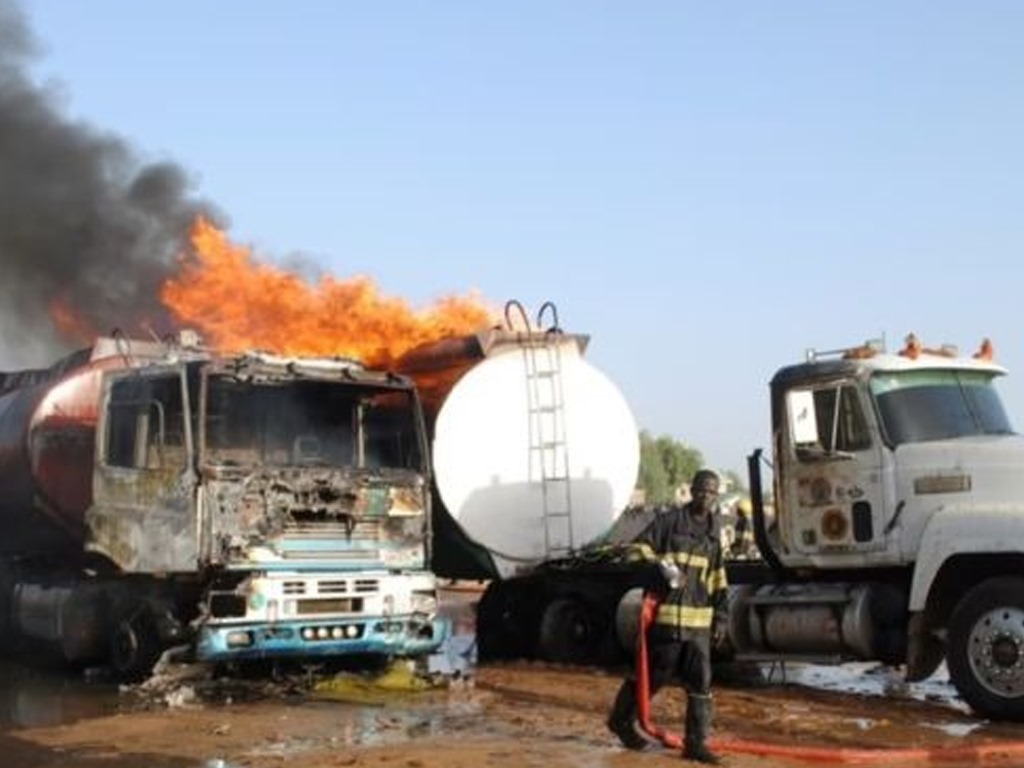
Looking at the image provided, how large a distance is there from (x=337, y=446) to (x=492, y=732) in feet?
12.4

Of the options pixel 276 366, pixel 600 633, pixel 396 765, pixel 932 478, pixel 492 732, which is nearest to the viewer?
pixel 396 765

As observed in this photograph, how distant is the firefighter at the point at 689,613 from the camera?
8.12 m

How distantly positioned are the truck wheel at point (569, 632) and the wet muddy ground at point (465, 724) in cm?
62

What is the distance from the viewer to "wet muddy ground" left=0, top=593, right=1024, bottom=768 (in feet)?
27.6

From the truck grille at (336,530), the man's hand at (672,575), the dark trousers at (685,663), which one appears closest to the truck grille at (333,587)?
the truck grille at (336,530)

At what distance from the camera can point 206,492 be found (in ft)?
37.0

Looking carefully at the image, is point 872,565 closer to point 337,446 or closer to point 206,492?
point 337,446

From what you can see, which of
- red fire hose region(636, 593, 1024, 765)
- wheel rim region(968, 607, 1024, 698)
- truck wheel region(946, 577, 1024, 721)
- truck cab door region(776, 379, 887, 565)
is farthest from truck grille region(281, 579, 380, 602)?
wheel rim region(968, 607, 1024, 698)

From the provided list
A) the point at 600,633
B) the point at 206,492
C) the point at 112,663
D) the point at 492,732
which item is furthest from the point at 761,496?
the point at 112,663

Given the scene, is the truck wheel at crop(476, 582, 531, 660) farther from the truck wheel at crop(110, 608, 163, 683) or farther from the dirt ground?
the truck wheel at crop(110, 608, 163, 683)

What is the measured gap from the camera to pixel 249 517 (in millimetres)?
11344

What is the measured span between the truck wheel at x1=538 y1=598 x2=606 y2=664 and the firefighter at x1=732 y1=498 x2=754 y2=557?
1.91 metres

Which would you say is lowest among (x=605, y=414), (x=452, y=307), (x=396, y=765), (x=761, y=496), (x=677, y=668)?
(x=396, y=765)

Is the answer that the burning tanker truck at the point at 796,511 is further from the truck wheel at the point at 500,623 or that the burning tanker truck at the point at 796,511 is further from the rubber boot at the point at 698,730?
the rubber boot at the point at 698,730
